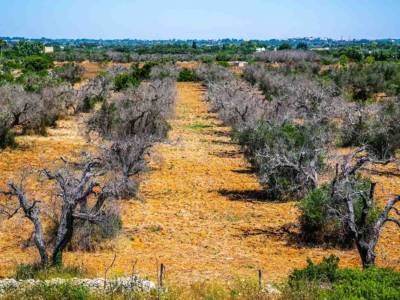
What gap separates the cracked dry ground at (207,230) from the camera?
13758 millimetres

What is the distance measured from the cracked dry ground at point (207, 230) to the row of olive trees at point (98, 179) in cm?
81

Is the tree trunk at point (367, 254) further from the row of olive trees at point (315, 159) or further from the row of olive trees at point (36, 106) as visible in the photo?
the row of olive trees at point (36, 106)

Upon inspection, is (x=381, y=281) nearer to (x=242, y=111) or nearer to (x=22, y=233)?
(x=22, y=233)

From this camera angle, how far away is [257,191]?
21.5m

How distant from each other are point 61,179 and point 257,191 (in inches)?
372

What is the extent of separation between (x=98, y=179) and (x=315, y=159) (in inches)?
295

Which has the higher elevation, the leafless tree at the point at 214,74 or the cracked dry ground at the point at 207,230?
the leafless tree at the point at 214,74

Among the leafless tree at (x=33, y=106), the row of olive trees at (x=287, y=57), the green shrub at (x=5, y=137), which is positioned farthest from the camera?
the row of olive trees at (x=287, y=57)

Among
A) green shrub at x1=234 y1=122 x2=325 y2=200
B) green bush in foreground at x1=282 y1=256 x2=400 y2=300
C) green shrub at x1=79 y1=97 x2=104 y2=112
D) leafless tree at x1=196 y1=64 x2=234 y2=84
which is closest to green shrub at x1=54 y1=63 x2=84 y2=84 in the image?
leafless tree at x1=196 y1=64 x2=234 y2=84

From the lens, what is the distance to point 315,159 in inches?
691

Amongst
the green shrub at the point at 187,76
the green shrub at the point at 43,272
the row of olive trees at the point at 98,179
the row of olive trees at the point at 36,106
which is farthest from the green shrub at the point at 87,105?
the green shrub at the point at 187,76

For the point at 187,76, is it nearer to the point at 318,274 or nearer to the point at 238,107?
the point at 238,107

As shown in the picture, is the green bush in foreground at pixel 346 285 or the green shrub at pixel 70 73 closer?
the green bush in foreground at pixel 346 285

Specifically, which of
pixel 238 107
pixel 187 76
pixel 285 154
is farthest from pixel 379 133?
pixel 187 76
